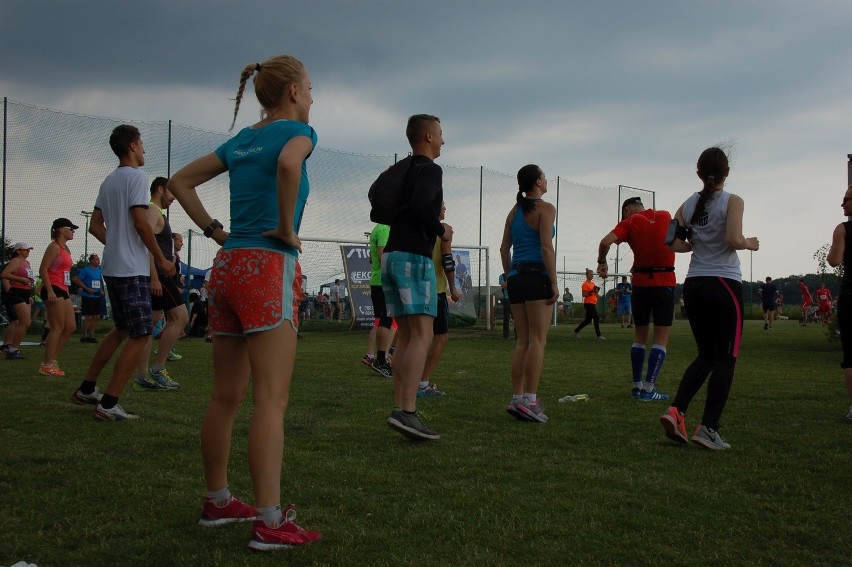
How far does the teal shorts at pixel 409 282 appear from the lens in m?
4.82

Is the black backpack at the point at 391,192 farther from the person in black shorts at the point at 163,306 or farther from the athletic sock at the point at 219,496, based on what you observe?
the person in black shorts at the point at 163,306

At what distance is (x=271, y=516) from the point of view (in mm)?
2727

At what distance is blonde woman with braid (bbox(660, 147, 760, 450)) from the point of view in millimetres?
4680

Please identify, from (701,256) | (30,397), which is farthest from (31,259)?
(701,256)

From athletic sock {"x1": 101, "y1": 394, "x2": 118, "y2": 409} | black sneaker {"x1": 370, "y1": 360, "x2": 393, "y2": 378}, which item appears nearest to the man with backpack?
athletic sock {"x1": 101, "y1": 394, "x2": 118, "y2": 409}

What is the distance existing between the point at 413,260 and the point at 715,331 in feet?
6.30

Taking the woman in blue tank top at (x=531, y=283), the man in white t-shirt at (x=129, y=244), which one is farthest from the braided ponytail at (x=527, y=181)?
the man in white t-shirt at (x=129, y=244)

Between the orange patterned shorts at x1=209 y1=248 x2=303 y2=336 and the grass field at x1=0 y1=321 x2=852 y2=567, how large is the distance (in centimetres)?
81

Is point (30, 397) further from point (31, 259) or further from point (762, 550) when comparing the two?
point (31, 259)

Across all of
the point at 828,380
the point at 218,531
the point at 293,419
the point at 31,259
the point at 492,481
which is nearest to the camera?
the point at 218,531

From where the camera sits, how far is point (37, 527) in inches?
116

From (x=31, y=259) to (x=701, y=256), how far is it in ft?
51.1

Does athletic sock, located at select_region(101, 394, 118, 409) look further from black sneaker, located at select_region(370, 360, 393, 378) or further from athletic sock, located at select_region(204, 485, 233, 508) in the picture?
black sneaker, located at select_region(370, 360, 393, 378)

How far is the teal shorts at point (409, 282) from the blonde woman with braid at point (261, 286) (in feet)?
6.01
